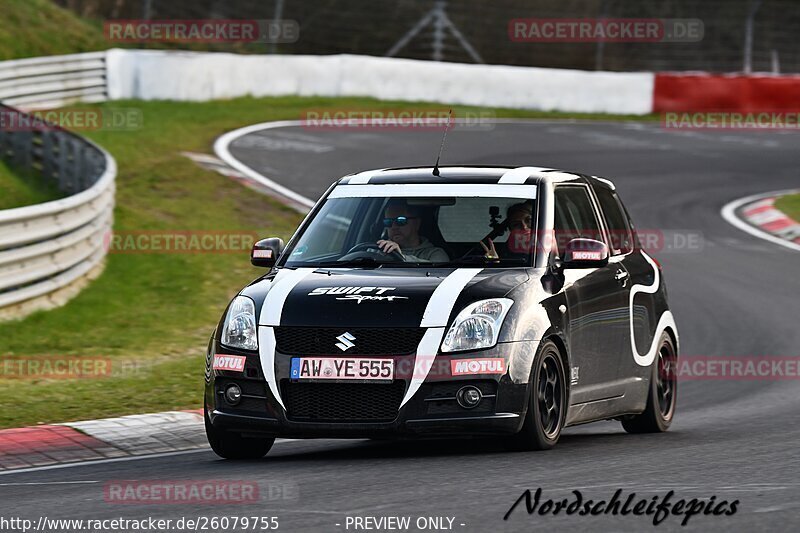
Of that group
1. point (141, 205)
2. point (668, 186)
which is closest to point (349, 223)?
point (141, 205)

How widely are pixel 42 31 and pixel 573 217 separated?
27486 millimetres

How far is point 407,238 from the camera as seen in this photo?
902 centimetres

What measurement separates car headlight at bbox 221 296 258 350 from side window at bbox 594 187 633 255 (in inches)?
102

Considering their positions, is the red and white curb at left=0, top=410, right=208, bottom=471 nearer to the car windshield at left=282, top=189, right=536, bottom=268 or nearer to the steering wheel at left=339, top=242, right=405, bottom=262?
the car windshield at left=282, top=189, right=536, bottom=268

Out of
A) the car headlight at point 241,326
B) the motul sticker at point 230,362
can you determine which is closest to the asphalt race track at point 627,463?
the motul sticker at point 230,362

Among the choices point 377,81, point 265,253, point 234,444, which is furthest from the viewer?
point 377,81

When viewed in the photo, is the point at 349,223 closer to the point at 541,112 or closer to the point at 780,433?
the point at 780,433

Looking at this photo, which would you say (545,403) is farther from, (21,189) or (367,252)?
(21,189)

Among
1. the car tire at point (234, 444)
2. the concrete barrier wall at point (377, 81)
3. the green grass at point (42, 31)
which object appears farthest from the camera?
the green grass at point (42, 31)

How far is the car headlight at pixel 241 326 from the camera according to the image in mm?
8219

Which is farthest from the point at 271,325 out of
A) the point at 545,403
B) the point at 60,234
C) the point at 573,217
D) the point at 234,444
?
the point at 60,234

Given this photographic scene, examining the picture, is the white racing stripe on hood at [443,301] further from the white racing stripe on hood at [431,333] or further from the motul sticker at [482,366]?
the motul sticker at [482,366]

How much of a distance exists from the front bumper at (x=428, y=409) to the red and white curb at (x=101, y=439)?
1.55 m

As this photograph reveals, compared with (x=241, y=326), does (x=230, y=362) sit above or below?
below
